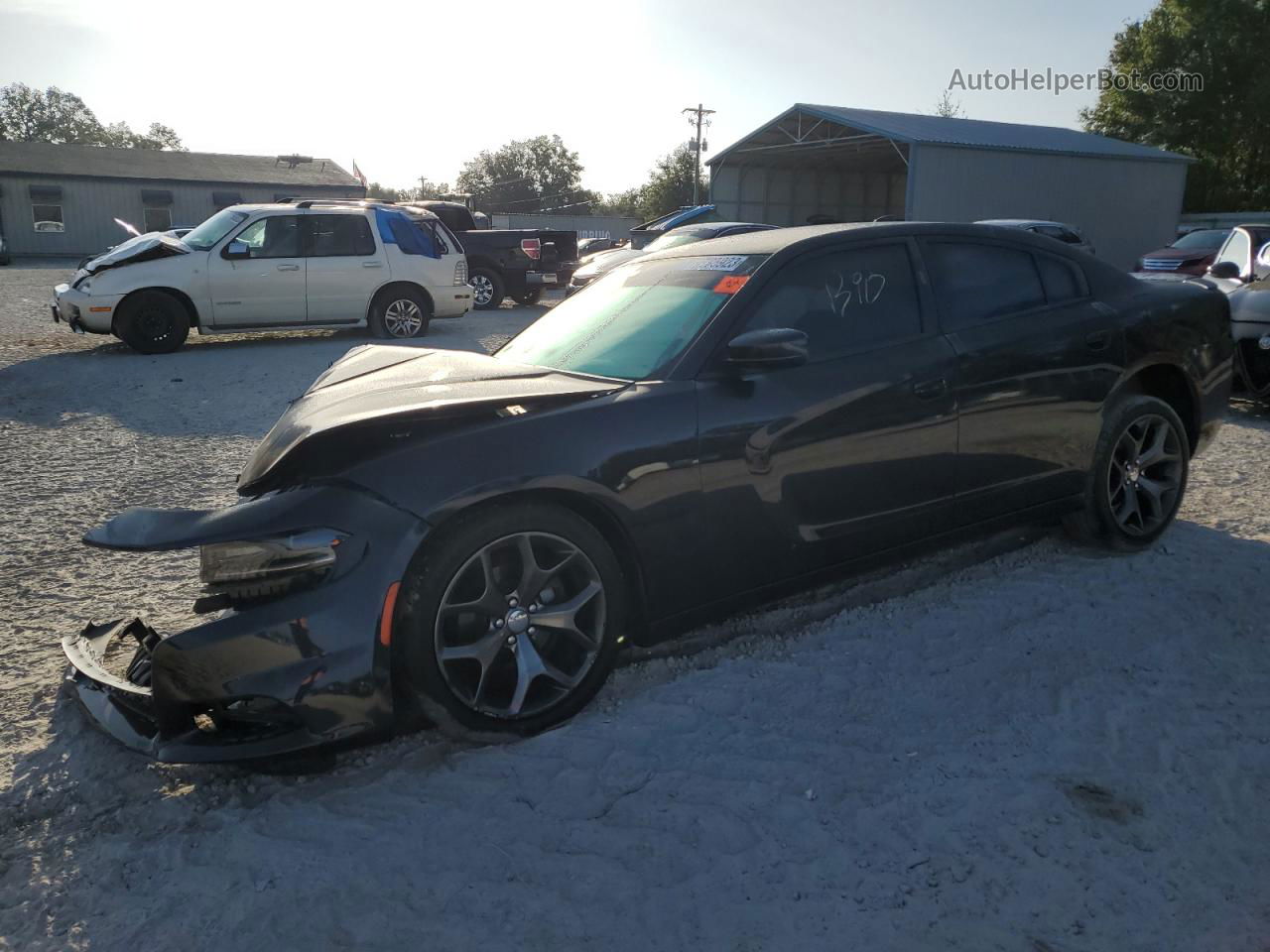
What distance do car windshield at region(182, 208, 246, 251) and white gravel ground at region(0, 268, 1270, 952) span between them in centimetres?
874

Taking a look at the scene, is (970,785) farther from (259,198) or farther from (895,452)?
(259,198)

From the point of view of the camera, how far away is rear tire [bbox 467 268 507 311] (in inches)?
693

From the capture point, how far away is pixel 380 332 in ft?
43.4

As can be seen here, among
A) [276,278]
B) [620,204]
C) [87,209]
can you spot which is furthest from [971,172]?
[620,204]

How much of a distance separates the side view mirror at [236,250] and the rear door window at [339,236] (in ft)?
2.54

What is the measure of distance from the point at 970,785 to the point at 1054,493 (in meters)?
1.98

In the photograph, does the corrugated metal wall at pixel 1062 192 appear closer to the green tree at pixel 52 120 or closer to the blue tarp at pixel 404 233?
the blue tarp at pixel 404 233

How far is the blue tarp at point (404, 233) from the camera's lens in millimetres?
12930

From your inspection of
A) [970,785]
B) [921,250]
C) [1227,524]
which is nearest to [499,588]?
[970,785]

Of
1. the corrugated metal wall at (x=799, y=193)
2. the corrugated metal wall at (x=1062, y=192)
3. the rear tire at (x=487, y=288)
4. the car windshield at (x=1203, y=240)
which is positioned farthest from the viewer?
the corrugated metal wall at (x=799, y=193)

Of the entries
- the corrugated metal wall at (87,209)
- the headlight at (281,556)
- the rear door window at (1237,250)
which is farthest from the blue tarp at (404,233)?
the corrugated metal wall at (87,209)

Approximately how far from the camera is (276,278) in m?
12.2

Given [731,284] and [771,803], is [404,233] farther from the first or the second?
[771,803]

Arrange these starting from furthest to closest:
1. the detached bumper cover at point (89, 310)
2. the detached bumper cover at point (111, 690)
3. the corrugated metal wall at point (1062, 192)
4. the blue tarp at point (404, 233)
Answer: the corrugated metal wall at point (1062, 192), the blue tarp at point (404, 233), the detached bumper cover at point (89, 310), the detached bumper cover at point (111, 690)
